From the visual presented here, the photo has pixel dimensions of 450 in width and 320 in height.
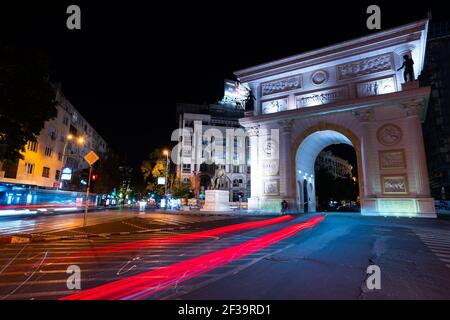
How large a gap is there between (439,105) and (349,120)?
48.0 metres

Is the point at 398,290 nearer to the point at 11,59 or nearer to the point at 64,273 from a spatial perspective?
the point at 64,273

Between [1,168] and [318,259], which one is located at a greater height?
[1,168]

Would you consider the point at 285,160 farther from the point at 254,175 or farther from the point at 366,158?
the point at 366,158

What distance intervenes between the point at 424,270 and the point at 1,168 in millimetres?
37190

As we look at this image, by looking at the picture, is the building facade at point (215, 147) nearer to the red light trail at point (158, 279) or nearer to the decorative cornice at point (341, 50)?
the decorative cornice at point (341, 50)

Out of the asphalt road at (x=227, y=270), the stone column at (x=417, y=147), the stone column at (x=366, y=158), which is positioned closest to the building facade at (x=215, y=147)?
the stone column at (x=366, y=158)

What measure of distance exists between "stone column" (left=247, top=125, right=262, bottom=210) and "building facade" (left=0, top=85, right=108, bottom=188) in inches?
900

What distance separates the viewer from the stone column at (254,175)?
2667cm

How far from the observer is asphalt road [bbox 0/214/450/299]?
149 inches

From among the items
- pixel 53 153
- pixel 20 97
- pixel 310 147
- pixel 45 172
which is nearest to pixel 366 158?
pixel 310 147

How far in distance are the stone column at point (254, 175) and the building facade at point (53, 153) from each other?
900 inches

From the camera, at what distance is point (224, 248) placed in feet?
23.7

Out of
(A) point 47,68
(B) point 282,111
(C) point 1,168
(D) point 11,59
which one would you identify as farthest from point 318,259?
(C) point 1,168

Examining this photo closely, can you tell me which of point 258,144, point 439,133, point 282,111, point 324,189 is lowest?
point 324,189
